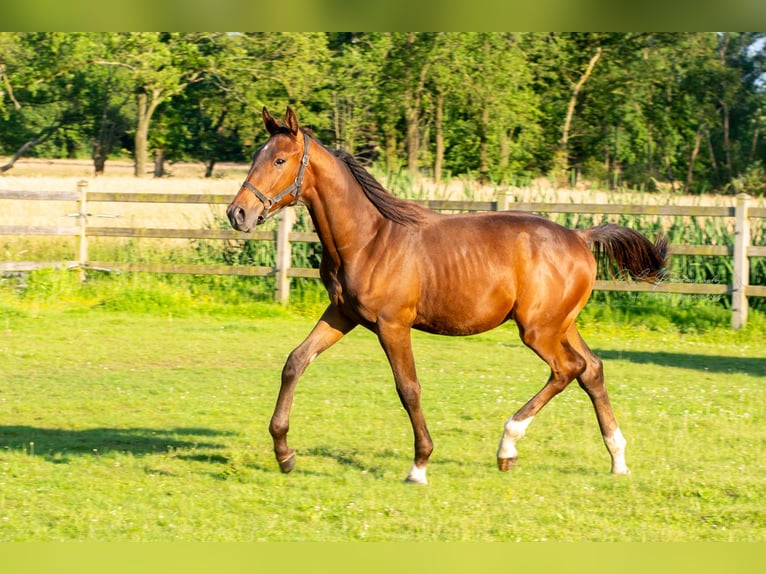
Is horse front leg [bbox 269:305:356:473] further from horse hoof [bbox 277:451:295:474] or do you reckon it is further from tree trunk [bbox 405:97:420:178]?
tree trunk [bbox 405:97:420:178]

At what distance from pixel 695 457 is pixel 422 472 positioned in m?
2.07

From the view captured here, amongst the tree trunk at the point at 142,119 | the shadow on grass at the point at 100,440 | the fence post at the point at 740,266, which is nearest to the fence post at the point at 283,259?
the fence post at the point at 740,266

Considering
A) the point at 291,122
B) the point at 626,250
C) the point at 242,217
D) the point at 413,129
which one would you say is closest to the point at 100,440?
the point at 242,217

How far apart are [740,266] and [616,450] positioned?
815 cm

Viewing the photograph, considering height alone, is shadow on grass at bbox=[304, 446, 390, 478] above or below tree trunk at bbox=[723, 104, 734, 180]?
below

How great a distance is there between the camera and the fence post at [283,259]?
15.4 metres

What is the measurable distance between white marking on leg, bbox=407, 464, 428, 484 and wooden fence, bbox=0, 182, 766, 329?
8097 mm

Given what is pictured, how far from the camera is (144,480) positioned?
6.20 meters

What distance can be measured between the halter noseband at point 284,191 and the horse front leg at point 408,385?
1.02 meters

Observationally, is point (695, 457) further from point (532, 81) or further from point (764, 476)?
point (532, 81)

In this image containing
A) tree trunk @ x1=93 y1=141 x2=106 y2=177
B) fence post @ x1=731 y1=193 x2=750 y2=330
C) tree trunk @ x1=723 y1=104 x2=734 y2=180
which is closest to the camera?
Result: fence post @ x1=731 y1=193 x2=750 y2=330

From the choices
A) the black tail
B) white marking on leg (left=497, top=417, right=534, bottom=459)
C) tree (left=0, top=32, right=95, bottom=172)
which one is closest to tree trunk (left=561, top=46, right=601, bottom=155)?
tree (left=0, top=32, right=95, bottom=172)

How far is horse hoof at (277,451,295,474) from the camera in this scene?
641cm

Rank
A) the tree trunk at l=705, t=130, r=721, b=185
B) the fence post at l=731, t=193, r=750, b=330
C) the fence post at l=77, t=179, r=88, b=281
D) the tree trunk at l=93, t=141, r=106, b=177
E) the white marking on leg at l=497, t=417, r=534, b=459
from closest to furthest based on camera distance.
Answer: the white marking on leg at l=497, t=417, r=534, b=459, the fence post at l=731, t=193, r=750, b=330, the fence post at l=77, t=179, r=88, b=281, the tree trunk at l=705, t=130, r=721, b=185, the tree trunk at l=93, t=141, r=106, b=177
